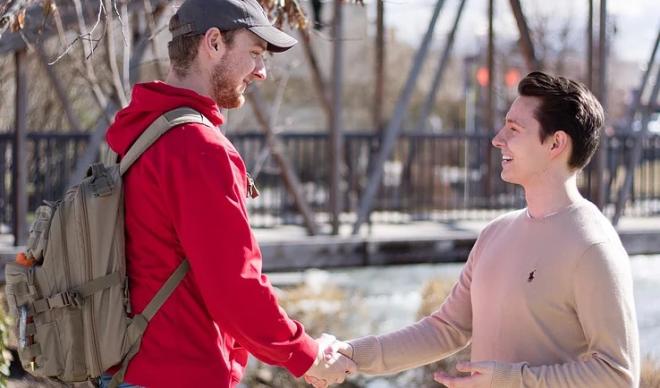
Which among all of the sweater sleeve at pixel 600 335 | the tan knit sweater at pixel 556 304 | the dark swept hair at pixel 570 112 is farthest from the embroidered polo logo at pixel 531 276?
the dark swept hair at pixel 570 112

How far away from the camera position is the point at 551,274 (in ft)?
9.89

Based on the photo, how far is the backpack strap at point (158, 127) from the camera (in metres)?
2.96

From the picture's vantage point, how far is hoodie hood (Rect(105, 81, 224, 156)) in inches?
119

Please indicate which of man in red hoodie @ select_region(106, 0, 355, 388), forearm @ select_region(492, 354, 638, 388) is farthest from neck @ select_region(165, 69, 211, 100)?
forearm @ select_region(492, 354, 638, 388)

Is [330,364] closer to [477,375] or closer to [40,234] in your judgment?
[477,375]

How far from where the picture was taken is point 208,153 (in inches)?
114

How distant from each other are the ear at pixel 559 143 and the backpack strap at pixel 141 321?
3.41ft

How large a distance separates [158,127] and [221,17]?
35 cm

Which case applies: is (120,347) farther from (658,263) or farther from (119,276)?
(658,263)

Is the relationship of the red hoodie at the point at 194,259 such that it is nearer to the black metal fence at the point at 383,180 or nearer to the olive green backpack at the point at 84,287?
the olive green backpack at the point at 84,287

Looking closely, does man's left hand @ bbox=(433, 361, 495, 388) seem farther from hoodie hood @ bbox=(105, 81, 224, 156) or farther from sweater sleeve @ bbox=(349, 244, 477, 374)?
hoodie hood @ bbox=(105, 81, 224, 156)

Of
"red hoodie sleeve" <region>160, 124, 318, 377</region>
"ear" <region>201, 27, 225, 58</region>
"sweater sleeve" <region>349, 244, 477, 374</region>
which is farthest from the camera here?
"sweater sleeve" <region>349, 244, 477, 374</region>

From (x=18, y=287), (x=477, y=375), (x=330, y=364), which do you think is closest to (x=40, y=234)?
(x=18, y=287)

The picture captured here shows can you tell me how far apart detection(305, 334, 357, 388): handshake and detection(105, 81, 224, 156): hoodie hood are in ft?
2.54
